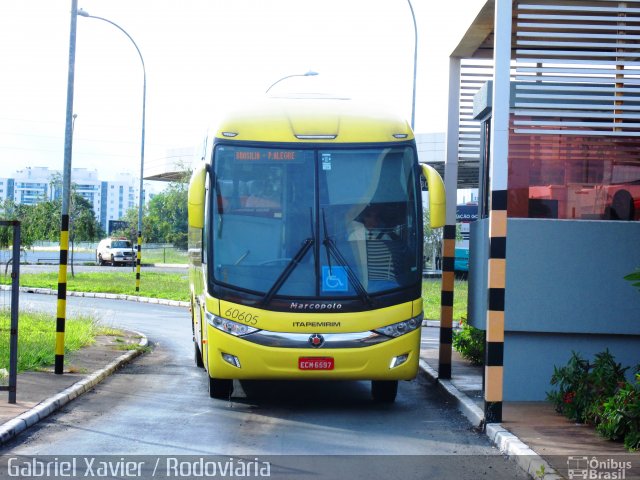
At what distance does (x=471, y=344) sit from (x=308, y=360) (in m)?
4.95

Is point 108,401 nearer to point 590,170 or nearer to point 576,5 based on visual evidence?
point 590,170

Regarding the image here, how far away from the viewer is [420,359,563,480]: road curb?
724 cm

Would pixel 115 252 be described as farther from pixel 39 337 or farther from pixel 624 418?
pixel 624 418

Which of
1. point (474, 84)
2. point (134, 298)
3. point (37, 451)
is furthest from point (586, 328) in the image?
point (134, 298)

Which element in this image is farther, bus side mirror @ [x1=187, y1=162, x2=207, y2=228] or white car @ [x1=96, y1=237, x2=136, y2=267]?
white car @ [x1=96, y1=237, x2=136, y2=267]

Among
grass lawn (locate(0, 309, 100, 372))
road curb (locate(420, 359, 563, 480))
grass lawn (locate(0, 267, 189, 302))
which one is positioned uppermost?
road curb (locate(420, 359, 563, 480))

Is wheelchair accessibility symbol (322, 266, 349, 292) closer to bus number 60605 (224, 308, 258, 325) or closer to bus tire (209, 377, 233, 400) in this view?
bus number 60605 (224, 308, 258, 325)

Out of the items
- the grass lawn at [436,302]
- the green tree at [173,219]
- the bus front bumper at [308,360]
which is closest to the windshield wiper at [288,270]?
the bus front bumper at [308,360]

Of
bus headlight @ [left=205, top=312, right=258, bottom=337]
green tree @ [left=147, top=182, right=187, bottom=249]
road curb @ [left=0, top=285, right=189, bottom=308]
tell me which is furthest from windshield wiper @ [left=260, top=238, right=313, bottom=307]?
green tree @ [left=147, top=182, right=187, bottom=249]

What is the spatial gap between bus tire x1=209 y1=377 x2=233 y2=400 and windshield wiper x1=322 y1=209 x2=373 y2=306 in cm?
200

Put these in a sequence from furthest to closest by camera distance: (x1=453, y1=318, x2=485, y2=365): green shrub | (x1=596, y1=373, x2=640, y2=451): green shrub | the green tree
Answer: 1. the green tree
2. (x1=453, y1=318, x2=485, y2=365): green shrub
3. (x1=596, y1=373, x2=640, y2=451): green shrub

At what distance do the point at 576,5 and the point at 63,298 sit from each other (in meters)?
7.30

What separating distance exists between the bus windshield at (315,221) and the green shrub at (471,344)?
12.8ft

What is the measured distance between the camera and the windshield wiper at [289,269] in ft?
34.2
